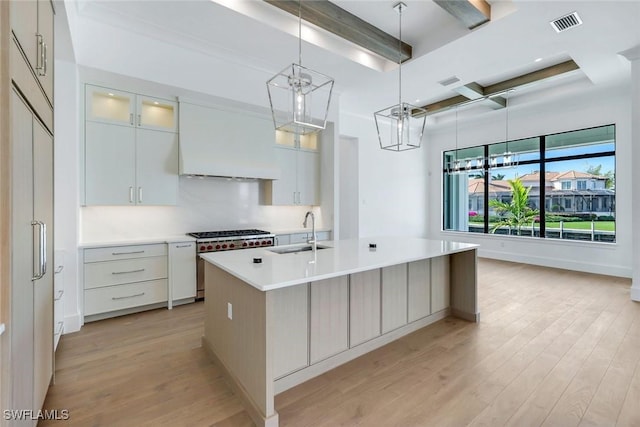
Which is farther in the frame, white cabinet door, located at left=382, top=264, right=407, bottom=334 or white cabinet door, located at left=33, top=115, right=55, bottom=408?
white cabinet door, located at left=382, top=264, right=407, bottom=334

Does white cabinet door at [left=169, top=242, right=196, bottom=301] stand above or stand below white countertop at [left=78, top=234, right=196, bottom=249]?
below

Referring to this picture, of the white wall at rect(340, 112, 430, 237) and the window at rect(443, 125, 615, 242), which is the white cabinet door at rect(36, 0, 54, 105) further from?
the window at rect(443, 125, 615, 242)

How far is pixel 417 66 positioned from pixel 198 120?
123 inches

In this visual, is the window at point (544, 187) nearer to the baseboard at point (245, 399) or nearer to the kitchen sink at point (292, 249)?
the kitchen sink at point (292, 249)

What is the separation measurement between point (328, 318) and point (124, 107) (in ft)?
11.8

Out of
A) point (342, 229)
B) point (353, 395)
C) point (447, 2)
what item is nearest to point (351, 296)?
point (353, 395)

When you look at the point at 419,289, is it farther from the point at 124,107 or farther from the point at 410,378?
the point at 124,107

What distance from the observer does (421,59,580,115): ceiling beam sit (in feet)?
15.3

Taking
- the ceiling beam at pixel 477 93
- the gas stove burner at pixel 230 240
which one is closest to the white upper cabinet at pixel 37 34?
the gas stove burner at pixel 230 240

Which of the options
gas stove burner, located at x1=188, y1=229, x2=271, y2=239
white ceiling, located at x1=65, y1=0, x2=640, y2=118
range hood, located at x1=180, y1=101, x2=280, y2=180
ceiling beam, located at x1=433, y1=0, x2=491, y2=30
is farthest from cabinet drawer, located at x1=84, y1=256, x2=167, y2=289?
ceiling beam, located at x1=433, y1=0, x2=491, y2=30

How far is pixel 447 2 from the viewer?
289 centimetres

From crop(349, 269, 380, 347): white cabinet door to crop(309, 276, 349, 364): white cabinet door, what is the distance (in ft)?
0.20

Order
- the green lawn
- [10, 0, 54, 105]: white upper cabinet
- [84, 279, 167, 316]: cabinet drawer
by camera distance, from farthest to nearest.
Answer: the green lawn
[84, 279, 167, 316]: cabinet drawer
[10, 0, 54, 105]: white upper cabinet

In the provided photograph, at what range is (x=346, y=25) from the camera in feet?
10.9
